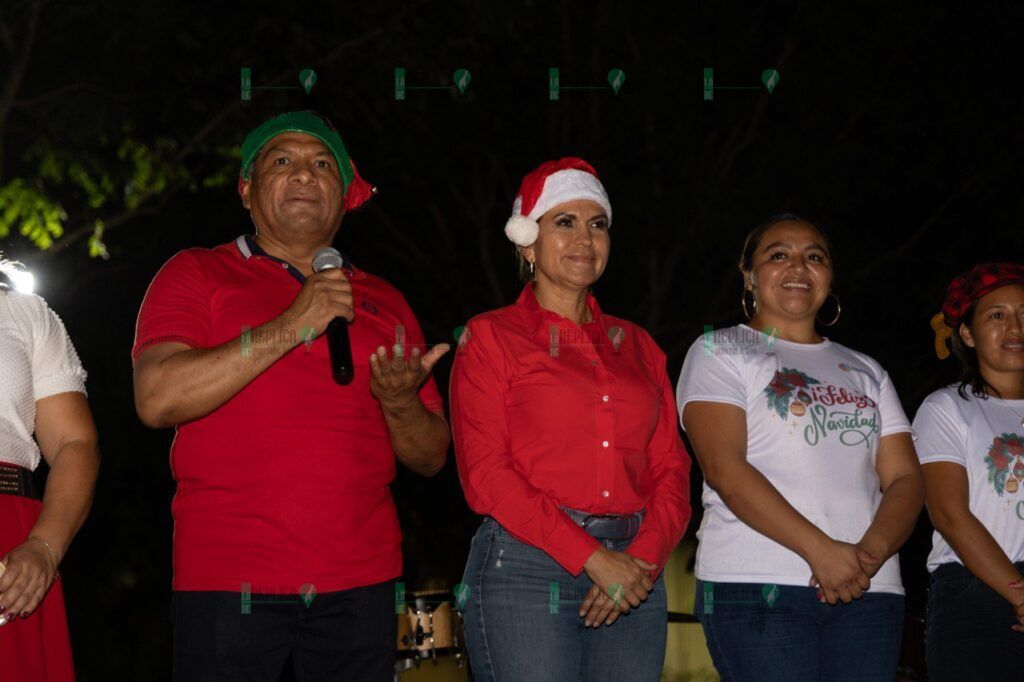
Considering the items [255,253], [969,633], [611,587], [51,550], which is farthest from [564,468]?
[969,633]

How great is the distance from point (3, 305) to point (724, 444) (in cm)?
188

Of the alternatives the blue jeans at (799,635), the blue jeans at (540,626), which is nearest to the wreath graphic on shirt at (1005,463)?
the blue jeans at (799,635)

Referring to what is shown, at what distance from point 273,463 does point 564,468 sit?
0.74 metres

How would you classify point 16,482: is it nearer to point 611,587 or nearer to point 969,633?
point 611,587

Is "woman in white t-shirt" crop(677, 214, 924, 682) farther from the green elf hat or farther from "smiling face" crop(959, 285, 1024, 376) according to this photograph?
the green elf hat

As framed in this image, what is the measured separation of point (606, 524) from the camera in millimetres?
3031

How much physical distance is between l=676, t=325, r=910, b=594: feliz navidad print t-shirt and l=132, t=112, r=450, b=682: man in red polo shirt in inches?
34.9

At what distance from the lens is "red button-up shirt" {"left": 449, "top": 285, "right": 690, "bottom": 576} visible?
296cm

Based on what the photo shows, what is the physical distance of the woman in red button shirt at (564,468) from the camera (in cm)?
291

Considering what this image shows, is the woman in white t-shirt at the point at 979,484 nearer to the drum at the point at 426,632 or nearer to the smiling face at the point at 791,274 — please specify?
the smiling face at the point at 791,274

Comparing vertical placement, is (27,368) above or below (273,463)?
above

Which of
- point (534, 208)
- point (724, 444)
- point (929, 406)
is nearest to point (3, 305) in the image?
point (534, 208)

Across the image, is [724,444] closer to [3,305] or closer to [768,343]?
[768,343]

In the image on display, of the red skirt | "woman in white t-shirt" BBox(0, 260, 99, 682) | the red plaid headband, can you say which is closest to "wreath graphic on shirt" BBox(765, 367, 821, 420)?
the red plaid headband
